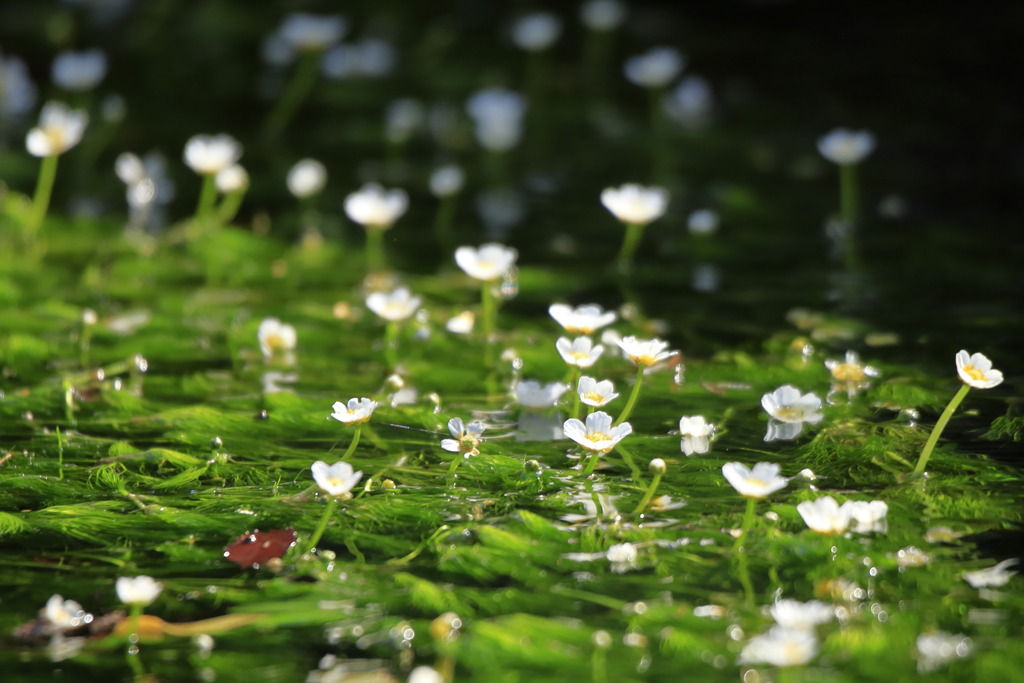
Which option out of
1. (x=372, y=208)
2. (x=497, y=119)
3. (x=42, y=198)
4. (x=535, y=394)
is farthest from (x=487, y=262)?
(x=497, y=119)

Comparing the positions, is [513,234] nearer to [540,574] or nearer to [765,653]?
[540,574]

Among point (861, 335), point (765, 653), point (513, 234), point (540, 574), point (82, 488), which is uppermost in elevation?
point (513, 234)

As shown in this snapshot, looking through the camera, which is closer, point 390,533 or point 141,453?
point 390,533

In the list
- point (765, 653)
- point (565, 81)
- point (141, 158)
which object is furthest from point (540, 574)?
point (565, 81)

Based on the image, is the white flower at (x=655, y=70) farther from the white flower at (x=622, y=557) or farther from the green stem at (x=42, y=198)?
the white flower at (x=622, y=557)

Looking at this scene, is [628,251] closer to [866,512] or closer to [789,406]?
[789,406]

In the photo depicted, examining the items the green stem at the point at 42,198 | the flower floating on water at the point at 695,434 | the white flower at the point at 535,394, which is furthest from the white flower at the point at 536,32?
the flower floating on water at the point at 695,434
